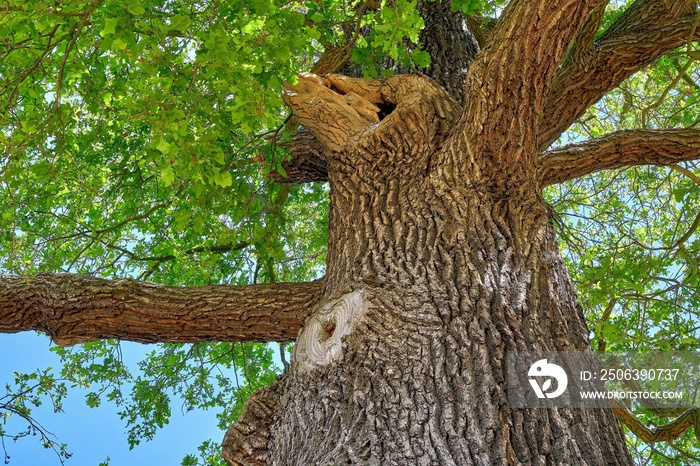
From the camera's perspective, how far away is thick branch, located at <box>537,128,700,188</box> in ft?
14.3

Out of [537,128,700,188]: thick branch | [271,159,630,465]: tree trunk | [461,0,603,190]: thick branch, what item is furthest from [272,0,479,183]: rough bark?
[461,0,603,190]: thick branch

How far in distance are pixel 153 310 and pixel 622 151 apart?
10.5 feet

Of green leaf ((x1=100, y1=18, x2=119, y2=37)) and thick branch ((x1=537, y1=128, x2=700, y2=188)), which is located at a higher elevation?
green leaf ((x1=100, y1=18, x2=119, y2=37))

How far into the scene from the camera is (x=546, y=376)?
261cm

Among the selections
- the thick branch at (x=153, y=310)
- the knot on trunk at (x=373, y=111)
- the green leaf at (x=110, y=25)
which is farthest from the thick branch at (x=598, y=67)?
the green leaf at (x=110, y=25)

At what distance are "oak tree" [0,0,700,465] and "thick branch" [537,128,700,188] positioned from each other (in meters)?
0.01

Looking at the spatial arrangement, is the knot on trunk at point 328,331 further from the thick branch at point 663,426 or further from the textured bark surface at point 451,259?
the thick branch at point 663,426

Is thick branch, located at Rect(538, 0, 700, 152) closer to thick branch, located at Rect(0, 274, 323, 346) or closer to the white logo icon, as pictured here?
thick branch, located at Rect(0, 274, 323, 346)

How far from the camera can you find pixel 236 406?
266 inches

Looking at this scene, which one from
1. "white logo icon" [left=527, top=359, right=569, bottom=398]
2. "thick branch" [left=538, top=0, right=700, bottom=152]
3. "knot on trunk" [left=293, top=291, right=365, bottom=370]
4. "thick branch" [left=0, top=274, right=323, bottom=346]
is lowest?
"white logo icon" [left=527, top=359, right=569, bottom=398]

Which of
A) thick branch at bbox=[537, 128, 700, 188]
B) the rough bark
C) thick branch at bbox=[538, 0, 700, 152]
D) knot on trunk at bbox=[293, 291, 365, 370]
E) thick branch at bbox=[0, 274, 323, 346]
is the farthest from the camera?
A: the rough bark

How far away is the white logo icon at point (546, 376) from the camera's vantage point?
2537 mm

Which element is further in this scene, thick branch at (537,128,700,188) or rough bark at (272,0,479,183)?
rough bark at (272,0,479,183)

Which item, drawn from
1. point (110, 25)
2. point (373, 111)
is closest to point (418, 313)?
point (373, 111)
